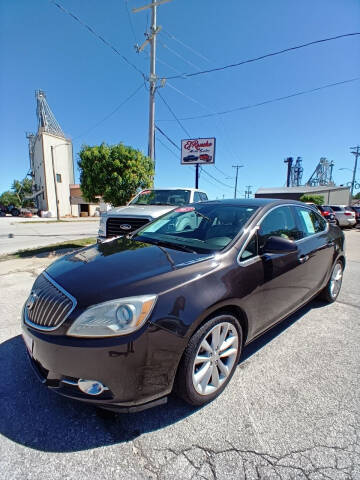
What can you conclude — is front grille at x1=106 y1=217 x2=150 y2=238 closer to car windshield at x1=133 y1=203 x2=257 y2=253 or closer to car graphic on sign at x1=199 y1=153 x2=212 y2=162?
car windshield at x1=133 y1=203 x2=257 y2=253

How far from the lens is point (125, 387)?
1489 mm

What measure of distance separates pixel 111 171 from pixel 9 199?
7322cm

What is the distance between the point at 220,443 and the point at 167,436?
358 millimetres

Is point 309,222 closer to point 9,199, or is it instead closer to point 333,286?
point 333,286

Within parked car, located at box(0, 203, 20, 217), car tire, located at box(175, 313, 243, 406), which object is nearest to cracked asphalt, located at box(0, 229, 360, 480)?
car tire, located at box(175, 313, 243, 406)

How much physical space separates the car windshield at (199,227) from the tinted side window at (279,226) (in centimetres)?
20

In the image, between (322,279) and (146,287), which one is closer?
(146,287)

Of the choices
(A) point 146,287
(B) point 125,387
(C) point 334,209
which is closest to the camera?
(B) point 125,387

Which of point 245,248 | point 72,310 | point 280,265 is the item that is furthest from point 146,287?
point 280,265

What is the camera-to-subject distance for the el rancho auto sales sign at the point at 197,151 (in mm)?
16594

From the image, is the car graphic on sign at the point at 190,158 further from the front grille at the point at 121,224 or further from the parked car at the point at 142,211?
the front grille at the point at 121,224

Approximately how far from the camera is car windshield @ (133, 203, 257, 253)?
2.30 meters

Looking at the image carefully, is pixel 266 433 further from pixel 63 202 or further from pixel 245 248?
pixel 63 202

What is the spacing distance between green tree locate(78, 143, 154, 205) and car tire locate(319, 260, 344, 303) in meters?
6.32
